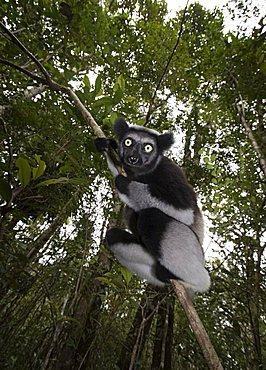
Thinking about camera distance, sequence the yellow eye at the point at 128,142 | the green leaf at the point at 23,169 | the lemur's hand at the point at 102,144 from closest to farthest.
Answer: the green leaf at the point at 23,169
the lemur's hand at the point at 102,144
the yellow eye at the point at 128,142

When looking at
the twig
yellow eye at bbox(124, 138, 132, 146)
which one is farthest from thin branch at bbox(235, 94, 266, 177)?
the twig

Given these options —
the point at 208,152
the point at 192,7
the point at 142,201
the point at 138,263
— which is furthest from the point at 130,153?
the point at 192,7

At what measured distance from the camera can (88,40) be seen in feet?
11.3

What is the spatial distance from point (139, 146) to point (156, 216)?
28.7 inches

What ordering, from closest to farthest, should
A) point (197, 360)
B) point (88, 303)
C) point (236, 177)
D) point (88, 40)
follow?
point (88, 40) < point (88, 303) < point (197, 360) < point (236, 177)

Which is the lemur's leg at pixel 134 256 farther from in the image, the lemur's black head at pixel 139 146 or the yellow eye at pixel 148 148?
the yellow eye at pixel 148 148

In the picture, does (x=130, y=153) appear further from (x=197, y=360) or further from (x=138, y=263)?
(x=197, y=360)

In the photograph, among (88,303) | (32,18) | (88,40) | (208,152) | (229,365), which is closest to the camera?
(32,18)

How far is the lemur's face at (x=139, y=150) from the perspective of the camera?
2629mm

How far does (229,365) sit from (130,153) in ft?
12.9

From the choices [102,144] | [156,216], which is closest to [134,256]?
[156,216]

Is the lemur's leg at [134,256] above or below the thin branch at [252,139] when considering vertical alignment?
below

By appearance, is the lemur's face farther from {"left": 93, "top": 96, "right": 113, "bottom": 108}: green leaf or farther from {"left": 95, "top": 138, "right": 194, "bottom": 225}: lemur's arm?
{"left": 93, "top": 96, "right": 113, "bottom": 108}: green leaf

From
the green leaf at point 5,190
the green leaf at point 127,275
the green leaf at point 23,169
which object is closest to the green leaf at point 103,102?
the green leaf at point 23,169
